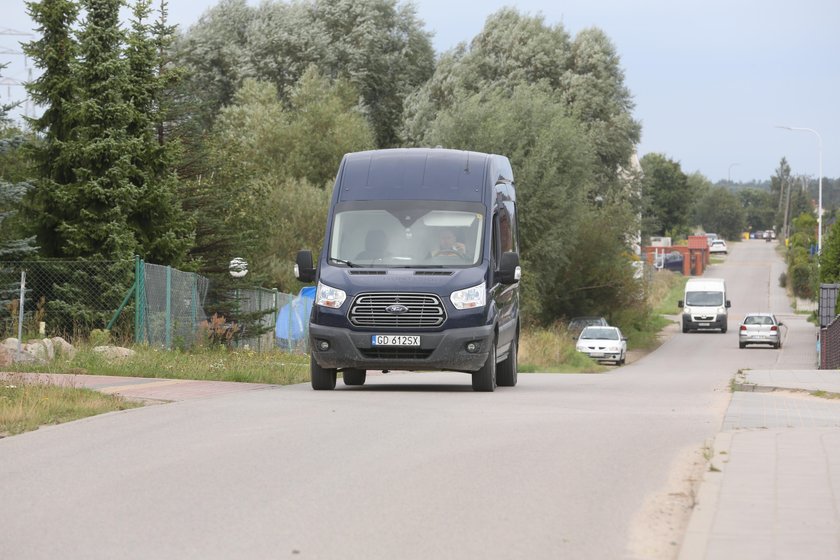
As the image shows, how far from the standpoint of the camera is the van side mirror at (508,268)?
18.5 metres

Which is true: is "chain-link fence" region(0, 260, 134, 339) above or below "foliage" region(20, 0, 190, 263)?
below

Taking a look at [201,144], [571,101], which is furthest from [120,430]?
[571,101]

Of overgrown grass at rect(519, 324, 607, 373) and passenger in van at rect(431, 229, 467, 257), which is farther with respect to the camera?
overgrown grass at rect(519, 324, 607, 373)

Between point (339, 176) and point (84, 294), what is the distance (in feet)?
30.1

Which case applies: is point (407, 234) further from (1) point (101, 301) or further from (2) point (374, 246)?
(1) point (101, 301)

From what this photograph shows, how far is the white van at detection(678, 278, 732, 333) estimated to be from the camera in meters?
75.8

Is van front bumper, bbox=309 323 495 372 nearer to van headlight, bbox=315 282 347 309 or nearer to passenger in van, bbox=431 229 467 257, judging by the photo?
van headlight, bbox=315 282 347 309

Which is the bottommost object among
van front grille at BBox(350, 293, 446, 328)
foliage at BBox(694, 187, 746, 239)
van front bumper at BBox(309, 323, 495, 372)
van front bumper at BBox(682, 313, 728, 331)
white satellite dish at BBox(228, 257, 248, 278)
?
van front bumper at BBox(682, 313, 728, 331)

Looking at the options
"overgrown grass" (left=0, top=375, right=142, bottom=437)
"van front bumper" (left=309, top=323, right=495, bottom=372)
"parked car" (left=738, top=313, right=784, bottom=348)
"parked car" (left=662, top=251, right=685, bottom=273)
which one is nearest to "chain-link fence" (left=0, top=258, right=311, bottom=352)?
"van front bumper" (left=309, top=323, right=495, bottom=372)

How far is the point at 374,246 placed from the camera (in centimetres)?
1828

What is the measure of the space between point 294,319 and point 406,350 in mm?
19481

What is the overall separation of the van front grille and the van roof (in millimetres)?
1771

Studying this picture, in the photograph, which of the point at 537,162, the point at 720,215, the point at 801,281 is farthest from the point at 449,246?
the point at 720,215

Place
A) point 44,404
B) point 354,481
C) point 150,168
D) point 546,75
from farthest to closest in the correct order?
point 546,75 → point 150,168 → point 44,404 → point 354,481
